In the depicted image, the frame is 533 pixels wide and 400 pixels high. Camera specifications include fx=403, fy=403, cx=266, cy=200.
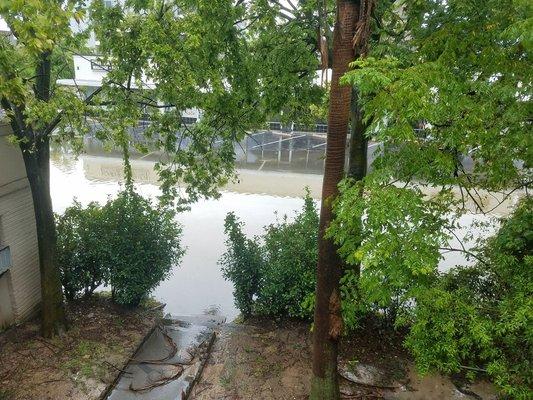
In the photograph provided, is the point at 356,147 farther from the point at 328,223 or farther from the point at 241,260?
the point at 241,260

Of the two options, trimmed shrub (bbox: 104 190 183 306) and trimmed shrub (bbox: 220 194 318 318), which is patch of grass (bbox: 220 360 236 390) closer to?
trimmed shrub (bbox: 220 194 318 318)

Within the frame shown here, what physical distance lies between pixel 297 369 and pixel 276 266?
1.84 meters

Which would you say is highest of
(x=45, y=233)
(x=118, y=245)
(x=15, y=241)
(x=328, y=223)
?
(x=328, y=223)

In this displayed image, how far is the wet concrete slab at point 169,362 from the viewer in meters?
6.37

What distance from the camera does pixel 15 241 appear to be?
7.56 m

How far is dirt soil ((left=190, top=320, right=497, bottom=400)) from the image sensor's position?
634 cm

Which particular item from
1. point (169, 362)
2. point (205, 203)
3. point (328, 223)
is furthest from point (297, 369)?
point (205, 203)

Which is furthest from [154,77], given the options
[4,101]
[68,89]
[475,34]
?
[475,34]

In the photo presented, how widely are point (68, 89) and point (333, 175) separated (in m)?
4.15

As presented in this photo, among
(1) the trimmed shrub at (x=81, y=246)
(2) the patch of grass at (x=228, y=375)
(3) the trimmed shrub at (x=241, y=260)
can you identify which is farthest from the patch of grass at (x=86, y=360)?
(3) the trimmed shrub at (x=241, y=260)

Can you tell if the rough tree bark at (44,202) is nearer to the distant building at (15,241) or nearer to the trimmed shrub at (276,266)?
the distant building at (15,241)

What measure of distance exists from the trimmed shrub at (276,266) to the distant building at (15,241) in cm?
380

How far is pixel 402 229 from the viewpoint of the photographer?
3588 millimetres

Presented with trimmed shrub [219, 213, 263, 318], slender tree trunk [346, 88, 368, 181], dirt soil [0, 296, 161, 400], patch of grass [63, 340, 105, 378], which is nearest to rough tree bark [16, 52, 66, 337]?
dirt soil [0, 296, 161, 400]
